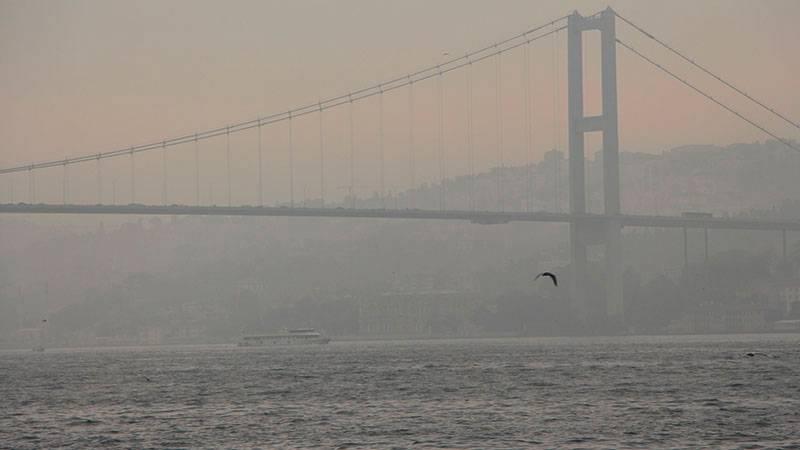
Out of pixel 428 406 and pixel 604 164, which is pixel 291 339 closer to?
pixel 604 164

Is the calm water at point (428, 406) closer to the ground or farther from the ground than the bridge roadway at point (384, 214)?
closer to the ground

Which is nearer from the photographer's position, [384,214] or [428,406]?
[428,406]

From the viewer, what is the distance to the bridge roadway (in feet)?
362

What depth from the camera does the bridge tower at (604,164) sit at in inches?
5064

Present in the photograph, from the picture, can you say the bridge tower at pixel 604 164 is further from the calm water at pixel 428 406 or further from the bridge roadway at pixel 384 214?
the calm water at pixel 428 406

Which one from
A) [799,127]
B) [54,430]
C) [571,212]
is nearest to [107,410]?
[54,430]

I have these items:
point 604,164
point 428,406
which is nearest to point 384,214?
point 604,164

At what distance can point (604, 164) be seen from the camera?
131 metres

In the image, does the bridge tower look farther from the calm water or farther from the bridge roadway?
the calm water

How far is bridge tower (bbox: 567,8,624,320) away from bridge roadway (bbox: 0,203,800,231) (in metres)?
1.08

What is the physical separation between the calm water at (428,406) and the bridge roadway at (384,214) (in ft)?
65.8

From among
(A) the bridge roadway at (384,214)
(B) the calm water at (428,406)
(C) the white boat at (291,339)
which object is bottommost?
(C) the white boat at (291,339)

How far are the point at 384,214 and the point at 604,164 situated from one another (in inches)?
826

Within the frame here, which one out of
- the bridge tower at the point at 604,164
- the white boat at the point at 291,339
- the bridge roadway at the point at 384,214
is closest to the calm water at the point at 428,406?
the bridge roadway at the point at 384,214
